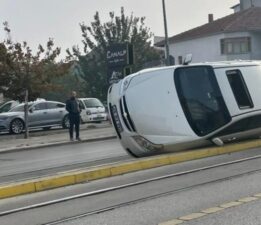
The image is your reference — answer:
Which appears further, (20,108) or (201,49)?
(201,49)

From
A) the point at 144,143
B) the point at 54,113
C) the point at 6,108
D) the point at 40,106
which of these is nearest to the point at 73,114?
the point at 40,106

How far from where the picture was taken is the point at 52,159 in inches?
651

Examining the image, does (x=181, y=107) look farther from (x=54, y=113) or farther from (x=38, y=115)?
(x=54, y=113)

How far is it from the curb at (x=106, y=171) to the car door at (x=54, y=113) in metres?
17.2

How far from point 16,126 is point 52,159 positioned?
1307 cm

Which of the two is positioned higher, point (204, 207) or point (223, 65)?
point (223, 65)

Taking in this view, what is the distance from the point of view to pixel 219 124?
14.2 metres

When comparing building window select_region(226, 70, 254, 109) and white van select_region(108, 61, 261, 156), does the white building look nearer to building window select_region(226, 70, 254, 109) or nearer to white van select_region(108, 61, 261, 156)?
building window select_region(226, 70, 254, 109)

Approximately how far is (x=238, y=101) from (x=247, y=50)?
4193cm

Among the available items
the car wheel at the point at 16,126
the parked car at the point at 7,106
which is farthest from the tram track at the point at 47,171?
the parked car at the point at 7,106

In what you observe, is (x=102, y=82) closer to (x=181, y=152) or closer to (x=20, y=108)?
(x=20, y=108)

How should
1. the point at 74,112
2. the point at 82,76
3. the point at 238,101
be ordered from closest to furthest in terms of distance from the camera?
the point at 238,101, the point at 74,112, the point at 82,76

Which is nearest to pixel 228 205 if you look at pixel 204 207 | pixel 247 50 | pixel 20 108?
pixel 204 207

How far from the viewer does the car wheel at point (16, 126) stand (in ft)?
95.3
